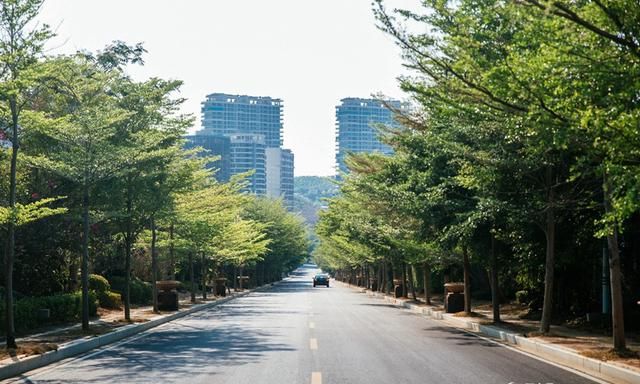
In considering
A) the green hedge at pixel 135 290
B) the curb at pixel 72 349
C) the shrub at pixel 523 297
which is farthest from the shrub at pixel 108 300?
the shrub at pixel 523 297

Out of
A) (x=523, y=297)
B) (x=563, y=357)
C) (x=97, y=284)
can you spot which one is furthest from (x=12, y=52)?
(x=523, y=297)

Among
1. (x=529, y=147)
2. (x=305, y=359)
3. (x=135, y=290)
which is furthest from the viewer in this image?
(x=135, y=290)

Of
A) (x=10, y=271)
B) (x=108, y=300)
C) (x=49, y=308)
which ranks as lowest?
(x=108, y=300)

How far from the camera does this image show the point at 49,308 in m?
22.3

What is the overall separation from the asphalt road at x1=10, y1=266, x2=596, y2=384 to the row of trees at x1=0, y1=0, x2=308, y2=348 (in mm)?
2940

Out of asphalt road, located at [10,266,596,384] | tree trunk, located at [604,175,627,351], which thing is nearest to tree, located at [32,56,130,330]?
asphalt road, located at [10,266,596,384]

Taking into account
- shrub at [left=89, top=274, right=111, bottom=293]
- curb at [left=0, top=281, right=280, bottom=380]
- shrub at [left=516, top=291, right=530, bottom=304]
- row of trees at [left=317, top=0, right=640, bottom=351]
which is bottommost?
curb at [left=0, top=281, right=280, bottom=380]

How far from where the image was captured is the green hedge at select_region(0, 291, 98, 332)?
19766 millimetres

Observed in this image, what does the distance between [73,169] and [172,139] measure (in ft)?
28.5

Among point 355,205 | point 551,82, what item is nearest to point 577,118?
point 551,82

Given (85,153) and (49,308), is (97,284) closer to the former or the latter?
(49,308)

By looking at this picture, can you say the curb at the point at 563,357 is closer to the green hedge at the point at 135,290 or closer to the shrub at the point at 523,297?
the shrub at the point at 523,297

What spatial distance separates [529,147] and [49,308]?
15799mm

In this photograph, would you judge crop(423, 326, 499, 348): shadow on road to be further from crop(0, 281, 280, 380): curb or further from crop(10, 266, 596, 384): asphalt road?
crop(0, 281, 280, 380): curb
